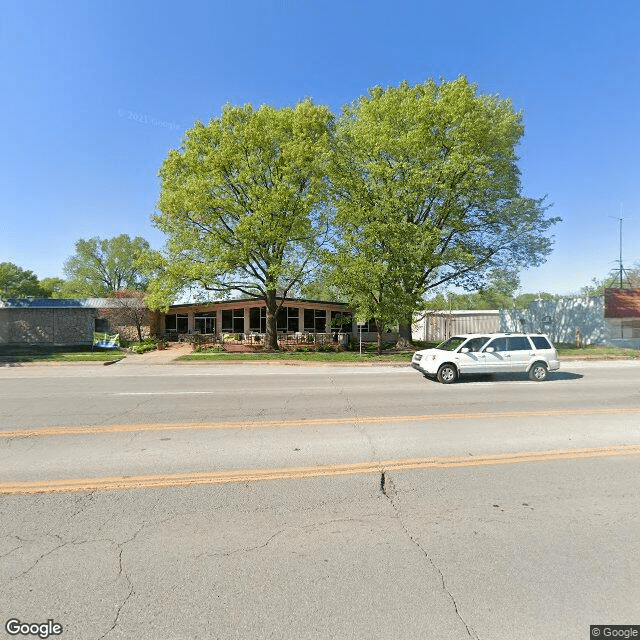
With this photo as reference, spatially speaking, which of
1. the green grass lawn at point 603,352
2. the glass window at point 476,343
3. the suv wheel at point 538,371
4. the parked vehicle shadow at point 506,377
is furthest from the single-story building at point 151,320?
the suv wheel at point 538,371

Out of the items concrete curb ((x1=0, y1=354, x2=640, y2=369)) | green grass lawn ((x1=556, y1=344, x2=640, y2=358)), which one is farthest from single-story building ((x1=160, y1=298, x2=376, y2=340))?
green grass lawn ((x1=556, y1=344, x2=640, y2=358))

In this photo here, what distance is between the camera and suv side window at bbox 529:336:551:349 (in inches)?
523

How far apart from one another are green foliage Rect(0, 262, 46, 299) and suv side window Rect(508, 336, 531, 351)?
59.2 metres

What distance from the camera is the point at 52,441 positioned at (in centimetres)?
614

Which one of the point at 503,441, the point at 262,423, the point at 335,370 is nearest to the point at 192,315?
the point at 335,370

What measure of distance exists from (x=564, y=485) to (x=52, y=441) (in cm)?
734

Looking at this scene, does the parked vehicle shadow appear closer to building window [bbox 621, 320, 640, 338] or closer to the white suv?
the white suv

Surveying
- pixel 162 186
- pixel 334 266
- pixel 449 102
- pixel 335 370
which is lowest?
pixel 335 370

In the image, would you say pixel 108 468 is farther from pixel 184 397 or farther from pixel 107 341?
pixel 107 341

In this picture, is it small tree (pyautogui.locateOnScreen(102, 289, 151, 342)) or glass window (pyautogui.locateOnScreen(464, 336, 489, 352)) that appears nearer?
glass window (pyautogui.locateOnScreen(464, 336, 489, 352))

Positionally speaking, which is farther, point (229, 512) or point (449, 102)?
point (449, 102)

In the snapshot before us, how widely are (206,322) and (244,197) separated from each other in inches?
561

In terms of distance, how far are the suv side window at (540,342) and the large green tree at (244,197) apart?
1257 cm

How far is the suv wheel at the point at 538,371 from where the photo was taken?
1295 cm
